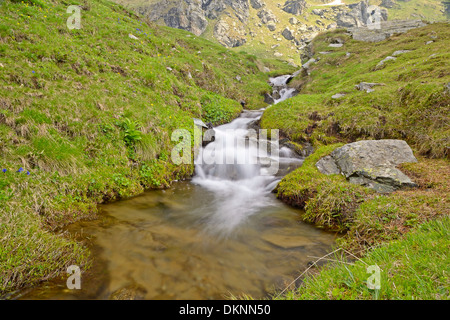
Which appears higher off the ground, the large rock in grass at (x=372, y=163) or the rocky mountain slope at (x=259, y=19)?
the rocky mountain slope at (x=259, y=19)

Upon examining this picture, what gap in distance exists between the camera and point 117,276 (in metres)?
3.82

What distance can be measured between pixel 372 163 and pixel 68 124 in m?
10.3

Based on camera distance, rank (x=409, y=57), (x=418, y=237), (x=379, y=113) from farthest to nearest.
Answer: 1. (x=409, y=57)
2. (x=379, y=113)
3. (x=418, y=237)

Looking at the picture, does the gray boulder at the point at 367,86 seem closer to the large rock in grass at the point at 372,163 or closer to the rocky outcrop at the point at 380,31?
the large rock in grass at the point at 372,163

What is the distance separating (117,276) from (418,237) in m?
5.18

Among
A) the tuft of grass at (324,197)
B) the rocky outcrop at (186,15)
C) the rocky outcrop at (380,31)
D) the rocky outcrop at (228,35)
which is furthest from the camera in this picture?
the rocky outcrop at (228,35)

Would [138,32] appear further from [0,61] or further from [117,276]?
[117,276]

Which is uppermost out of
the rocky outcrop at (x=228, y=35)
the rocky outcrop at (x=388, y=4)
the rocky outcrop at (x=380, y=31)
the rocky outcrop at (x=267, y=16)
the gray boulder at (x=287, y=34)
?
the rocky outcrop at (x=388, y=4)

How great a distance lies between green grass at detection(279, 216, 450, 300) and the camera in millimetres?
2262

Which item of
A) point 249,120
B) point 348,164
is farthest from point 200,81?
point 348,164

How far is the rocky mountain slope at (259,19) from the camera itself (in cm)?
14550

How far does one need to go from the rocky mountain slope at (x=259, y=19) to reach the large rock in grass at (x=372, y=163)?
138047 millimetres

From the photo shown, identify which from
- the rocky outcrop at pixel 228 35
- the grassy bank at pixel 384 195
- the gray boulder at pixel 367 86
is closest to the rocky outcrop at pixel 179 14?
the rocky outcrop at pixel 228 35
